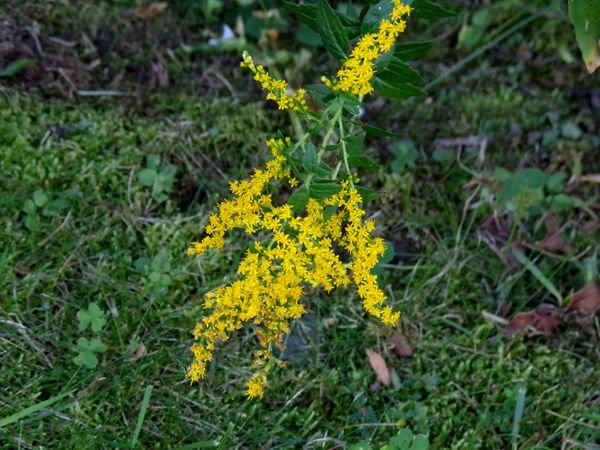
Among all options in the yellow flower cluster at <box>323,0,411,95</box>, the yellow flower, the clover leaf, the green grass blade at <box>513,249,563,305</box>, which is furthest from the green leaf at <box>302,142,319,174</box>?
the green grass blade at <box>513,249,563,305</box>

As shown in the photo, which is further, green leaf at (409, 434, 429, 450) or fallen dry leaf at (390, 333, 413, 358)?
fallen dry leaf at (390, 333, 413, 358)

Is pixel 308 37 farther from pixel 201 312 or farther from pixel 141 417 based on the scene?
pixel 141 417

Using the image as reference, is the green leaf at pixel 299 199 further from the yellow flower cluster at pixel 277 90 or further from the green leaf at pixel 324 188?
the yellow flower cluster at pixel 277 90

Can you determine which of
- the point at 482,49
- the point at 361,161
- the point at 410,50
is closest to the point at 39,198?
the point at 361,161

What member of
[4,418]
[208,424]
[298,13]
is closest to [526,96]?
[298,13]

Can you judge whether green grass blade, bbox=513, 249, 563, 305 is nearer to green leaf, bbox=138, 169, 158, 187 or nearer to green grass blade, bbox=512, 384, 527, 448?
green grass blade, bbox=512, 384, 527, 448

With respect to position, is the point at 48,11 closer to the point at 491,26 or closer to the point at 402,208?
the point at 402,208

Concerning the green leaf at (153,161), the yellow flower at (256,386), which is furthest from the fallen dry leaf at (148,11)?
the yellow flower at (256,386)
